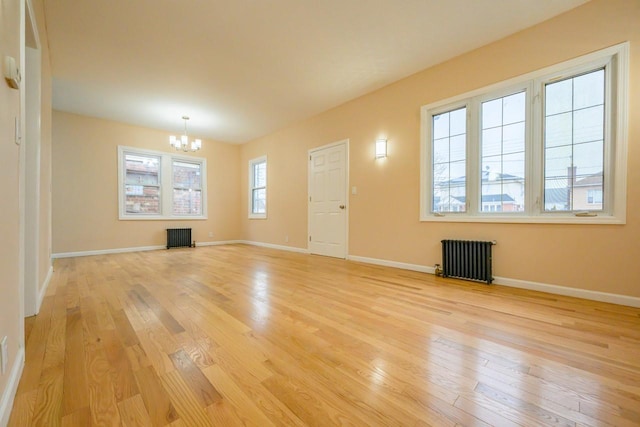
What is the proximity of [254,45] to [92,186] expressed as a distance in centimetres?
463

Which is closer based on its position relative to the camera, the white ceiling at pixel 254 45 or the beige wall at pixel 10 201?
the beige wall at pixel 10 201

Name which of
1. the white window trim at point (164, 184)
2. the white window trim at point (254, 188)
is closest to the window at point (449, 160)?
the white window trim at point (254, 188)

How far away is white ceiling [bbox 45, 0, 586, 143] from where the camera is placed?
2.61 meters

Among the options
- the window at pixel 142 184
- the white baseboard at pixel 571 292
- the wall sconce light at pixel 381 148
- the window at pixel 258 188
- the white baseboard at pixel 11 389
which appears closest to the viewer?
the white baseboard at pixel 11 389

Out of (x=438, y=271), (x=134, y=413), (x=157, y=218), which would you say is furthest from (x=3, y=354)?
(x=157, y=218)

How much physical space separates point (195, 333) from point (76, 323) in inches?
38.4

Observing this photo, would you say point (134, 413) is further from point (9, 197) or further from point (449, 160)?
point (449, 160)

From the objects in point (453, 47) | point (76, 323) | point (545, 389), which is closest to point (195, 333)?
point (76, 323)

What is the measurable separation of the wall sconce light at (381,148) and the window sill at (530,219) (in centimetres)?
118

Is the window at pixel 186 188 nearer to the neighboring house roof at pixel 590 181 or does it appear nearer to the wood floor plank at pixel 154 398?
the wood floor plank at pixel 154 398

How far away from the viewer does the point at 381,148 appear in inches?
164

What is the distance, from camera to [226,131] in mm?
6434

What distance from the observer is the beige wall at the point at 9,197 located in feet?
3.42

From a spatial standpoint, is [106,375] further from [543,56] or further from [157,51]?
[543,56]
